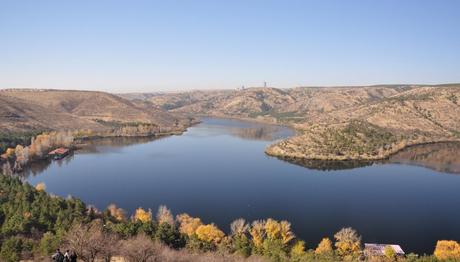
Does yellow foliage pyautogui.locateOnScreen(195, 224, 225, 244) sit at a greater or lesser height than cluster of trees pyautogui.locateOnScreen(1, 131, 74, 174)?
greater

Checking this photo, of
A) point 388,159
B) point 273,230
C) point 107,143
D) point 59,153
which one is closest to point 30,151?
point 59,153

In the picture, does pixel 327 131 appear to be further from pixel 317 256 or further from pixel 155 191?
pixel 317 256

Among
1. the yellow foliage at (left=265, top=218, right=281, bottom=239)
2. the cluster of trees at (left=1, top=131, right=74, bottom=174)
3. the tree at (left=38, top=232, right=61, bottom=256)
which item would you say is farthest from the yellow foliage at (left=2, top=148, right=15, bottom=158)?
the yellow foliage at (left=265, top=218, right=281, bottom=239)

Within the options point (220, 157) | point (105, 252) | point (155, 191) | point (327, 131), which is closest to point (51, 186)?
point (155, 191)

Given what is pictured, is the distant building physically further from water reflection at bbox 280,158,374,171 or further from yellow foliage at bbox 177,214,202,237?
water reflection at bbox 280,158,374,171

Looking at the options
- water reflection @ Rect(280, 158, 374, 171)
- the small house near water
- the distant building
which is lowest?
the small house near water

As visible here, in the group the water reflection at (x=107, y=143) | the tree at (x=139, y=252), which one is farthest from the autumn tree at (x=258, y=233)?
the water reflection at (x=107, y=143)
